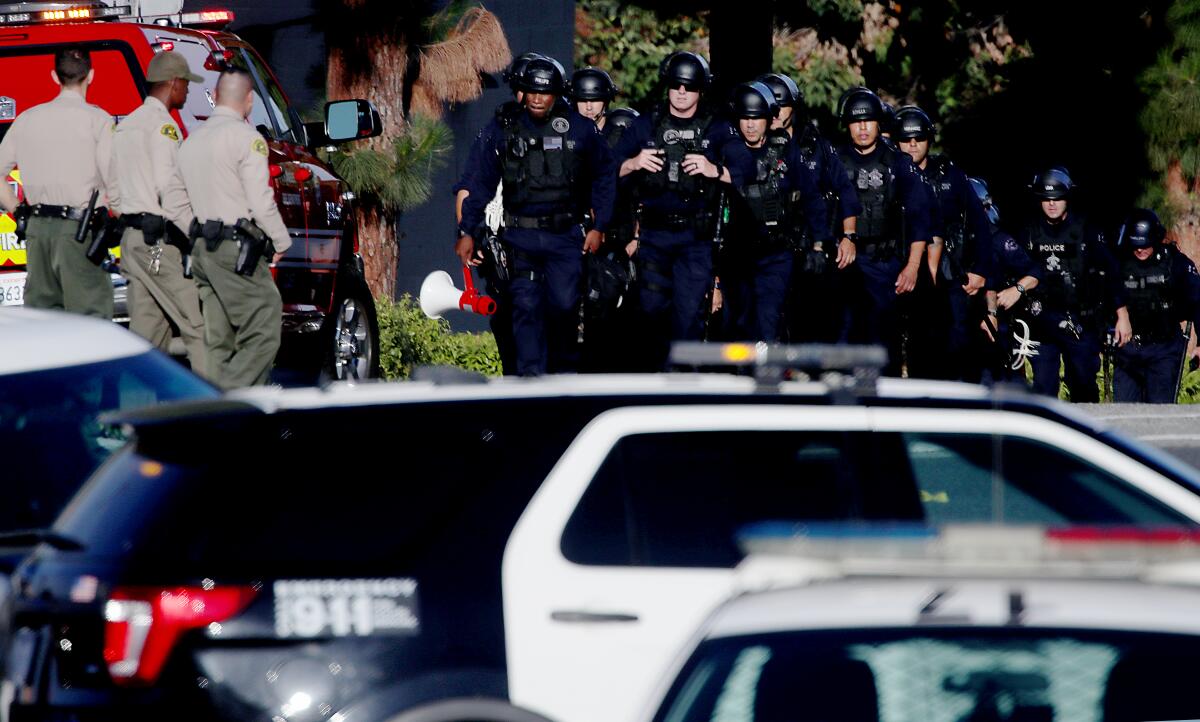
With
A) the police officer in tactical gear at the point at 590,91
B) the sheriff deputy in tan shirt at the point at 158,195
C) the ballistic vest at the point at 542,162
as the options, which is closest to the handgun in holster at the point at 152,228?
the sheriff deputy in tan shirt at the point at 158,195

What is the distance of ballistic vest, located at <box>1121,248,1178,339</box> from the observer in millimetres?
14930

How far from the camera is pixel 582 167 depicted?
39.1 ft

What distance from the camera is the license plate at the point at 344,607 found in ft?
14.6

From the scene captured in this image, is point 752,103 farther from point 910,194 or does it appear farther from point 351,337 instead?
point 351,337

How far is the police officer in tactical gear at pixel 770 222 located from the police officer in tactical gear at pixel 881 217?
24.4 inches

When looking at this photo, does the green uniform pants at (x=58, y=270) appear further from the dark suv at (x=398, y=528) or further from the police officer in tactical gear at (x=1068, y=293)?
the police officer in tactical gear at (x=1068, y=293)

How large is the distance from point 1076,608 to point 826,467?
166 centimetres

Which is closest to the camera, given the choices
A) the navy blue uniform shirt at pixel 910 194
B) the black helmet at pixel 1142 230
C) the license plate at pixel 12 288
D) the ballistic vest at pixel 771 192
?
the license plate at pixel 12 288

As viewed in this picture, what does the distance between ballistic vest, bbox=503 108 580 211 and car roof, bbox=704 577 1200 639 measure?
28.6 ft

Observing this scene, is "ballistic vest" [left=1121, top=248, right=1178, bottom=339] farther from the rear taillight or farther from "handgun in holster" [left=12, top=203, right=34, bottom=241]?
the rear taillight

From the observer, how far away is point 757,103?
12.7m

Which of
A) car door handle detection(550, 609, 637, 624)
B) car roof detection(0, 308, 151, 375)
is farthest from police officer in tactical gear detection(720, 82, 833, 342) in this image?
car door handle detection(550, 609, 637, 624)

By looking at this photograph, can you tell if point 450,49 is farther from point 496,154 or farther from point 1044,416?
point 1044,416

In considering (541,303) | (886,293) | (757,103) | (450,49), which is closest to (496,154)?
(541,303)
